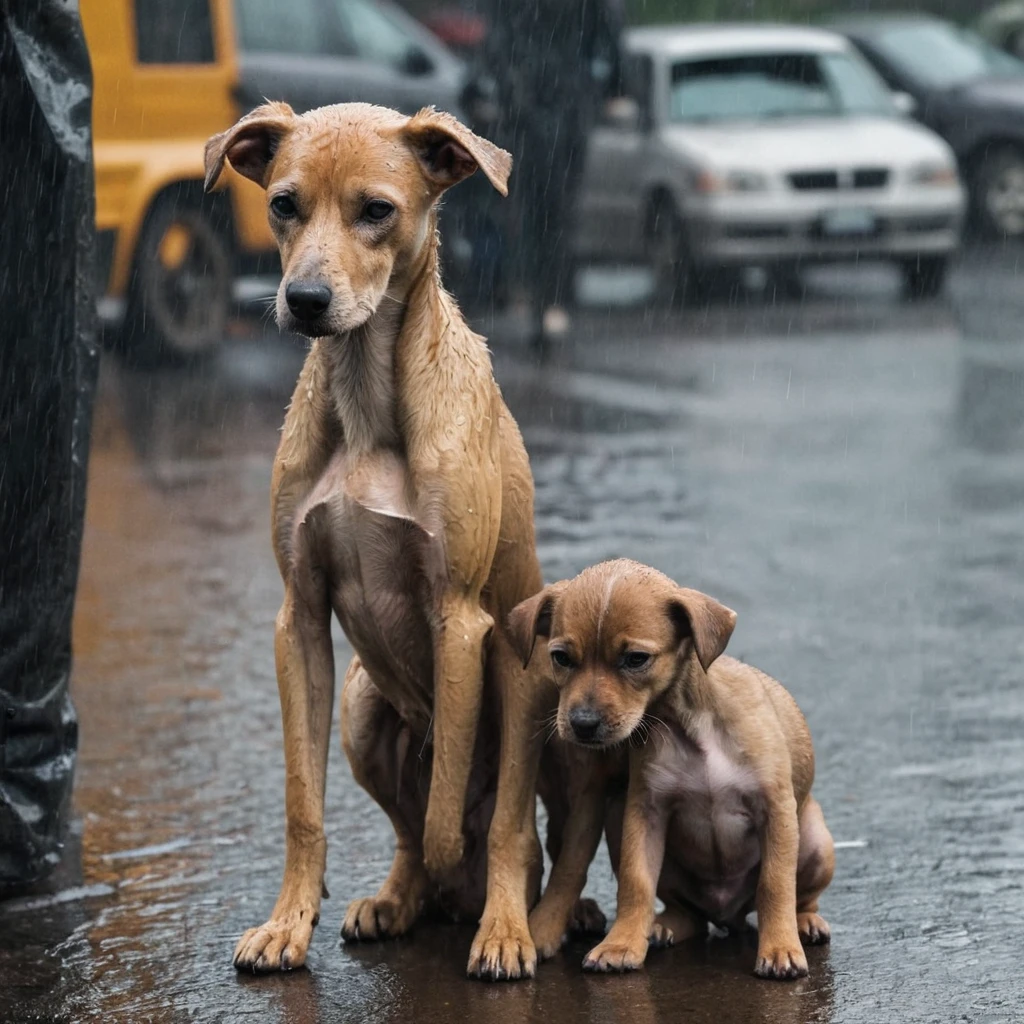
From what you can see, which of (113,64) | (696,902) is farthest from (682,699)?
(113,64)

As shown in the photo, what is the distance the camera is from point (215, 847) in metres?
5.86

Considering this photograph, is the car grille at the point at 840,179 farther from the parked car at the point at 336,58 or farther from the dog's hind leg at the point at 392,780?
the dog's hind leg at the point at 392,780

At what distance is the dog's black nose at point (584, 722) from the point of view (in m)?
4.57

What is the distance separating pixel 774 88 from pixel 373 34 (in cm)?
384

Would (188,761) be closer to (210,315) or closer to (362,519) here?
(362,519)

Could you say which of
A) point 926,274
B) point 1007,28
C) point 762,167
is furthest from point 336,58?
point 1007,28

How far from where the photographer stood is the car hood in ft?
57.3

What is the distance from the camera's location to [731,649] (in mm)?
7828

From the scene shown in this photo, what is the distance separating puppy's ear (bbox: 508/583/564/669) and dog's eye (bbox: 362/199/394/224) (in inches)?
34.1

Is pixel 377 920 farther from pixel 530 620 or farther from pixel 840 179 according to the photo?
pixel 840 179

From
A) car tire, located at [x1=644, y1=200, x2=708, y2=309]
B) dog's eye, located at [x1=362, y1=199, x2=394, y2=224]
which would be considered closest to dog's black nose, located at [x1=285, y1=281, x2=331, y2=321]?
dog's eye, located at [x1=362, y1=199, x2=394, y2=224]

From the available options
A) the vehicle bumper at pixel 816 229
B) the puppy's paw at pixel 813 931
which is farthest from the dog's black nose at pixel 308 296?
the vehicle bumper at pixel 816 229

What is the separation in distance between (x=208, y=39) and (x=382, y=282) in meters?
10.9

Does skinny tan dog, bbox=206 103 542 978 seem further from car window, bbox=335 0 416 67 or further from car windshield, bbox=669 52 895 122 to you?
car windshield, bbox=669 52 895 122
